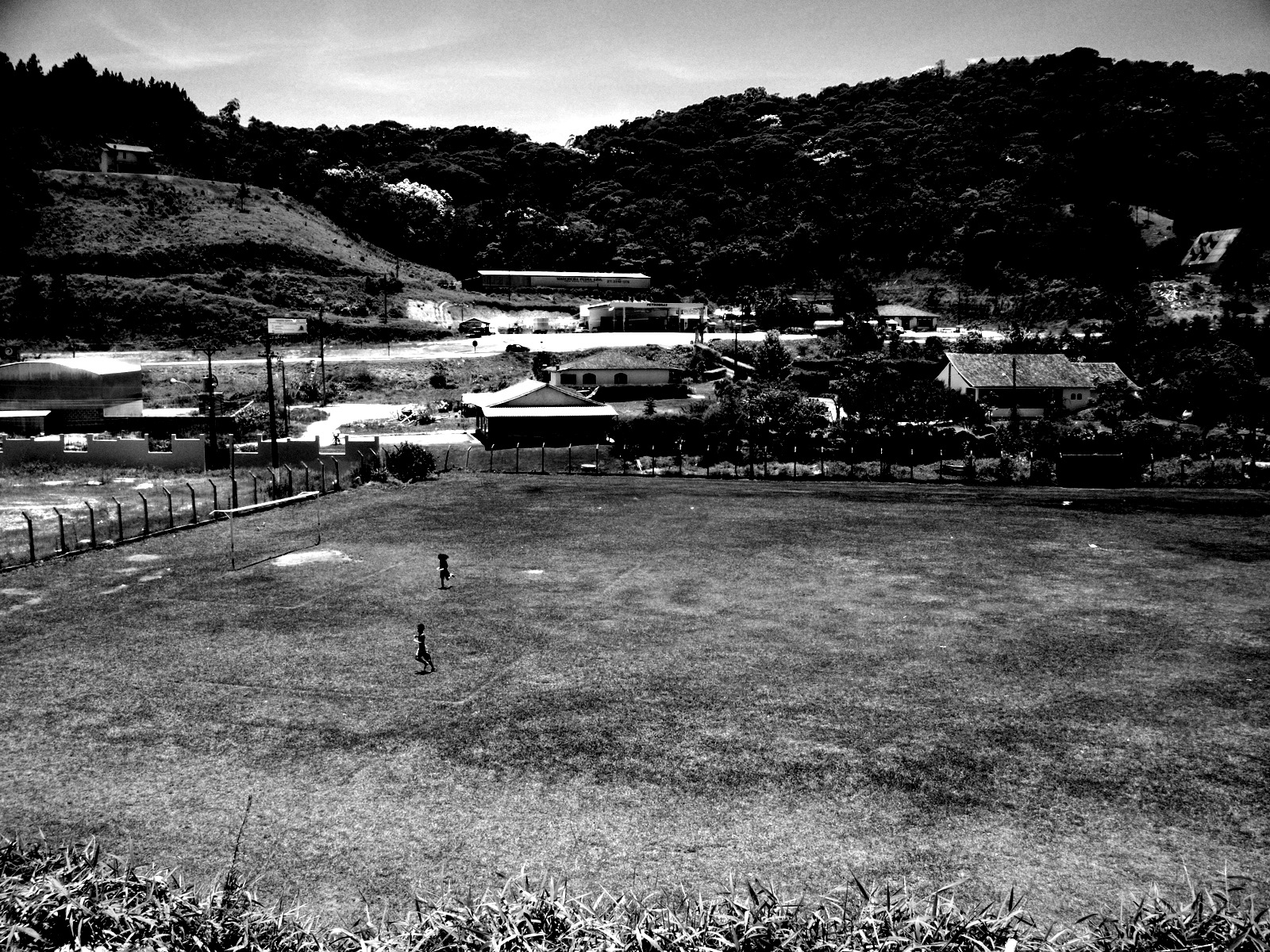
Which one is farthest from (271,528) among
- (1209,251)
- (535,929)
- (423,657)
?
(1209,251)

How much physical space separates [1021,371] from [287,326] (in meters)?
54.7

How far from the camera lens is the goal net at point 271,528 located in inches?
990

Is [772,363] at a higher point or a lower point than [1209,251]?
lower

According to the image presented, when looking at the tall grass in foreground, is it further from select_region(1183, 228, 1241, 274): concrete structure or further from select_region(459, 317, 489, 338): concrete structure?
select_region(1183, 228, 1241, 274): concrete structure

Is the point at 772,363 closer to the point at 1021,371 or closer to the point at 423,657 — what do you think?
the point at 1021,371

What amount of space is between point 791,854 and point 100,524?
24.0 meters

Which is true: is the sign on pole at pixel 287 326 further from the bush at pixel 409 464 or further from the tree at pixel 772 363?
the bush at pixel 409 464

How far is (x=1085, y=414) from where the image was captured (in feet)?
185

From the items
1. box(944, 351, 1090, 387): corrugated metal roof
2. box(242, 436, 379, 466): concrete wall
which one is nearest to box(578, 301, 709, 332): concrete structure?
box(944, 351, 1090, 387): corrugated metal roof

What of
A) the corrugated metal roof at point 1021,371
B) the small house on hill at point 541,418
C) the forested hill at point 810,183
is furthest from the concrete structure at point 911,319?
the small house on hill at point 541,418

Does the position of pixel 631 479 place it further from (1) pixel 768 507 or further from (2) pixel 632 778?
(2) pixel 632 778

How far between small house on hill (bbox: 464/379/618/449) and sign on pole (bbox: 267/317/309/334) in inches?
1244

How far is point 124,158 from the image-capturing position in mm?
109938

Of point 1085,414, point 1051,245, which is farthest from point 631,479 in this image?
point 1051,245
